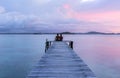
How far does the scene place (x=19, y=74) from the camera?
20141mm

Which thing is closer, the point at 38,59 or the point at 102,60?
the point at 102,60

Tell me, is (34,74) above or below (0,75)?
above

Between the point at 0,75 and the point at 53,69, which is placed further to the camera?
the point at 0,75

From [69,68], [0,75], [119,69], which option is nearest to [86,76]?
[69,68]

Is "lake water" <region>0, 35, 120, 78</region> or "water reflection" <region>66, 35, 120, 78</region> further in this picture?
"water reflection" <region>66, 35, 120, 78</region>

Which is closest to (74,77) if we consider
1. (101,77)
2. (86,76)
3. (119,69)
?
(86,76)

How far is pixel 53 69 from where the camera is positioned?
912cm

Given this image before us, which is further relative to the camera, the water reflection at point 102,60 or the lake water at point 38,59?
the water reflection at point 102,60

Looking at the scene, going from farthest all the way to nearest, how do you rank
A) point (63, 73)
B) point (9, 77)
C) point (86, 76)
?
point (9, 77)
point (63, 73)
point (86, 76)

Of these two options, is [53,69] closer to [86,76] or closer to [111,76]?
[86,76]

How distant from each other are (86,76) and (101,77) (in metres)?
12.5

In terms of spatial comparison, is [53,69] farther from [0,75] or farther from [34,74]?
[0,75]

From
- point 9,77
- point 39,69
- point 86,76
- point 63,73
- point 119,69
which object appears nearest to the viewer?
point 86,76

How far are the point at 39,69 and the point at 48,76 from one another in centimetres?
119
